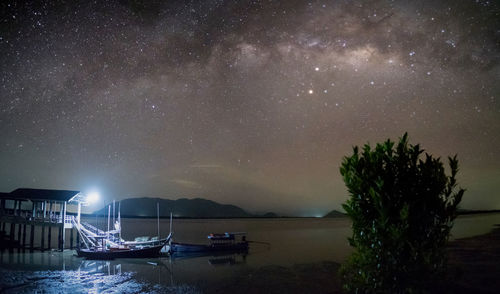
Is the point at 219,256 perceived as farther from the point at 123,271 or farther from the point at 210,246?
the point at 123,271

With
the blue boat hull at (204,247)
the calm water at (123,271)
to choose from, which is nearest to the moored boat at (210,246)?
the blue boat hull at (204,247)

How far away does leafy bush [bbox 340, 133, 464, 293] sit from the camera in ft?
27.9

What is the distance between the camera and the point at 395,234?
7.95m

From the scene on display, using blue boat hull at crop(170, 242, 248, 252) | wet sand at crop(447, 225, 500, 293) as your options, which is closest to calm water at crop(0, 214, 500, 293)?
blue boat hull at crop(170, 242, 248, 252)

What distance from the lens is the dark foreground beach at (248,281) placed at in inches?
803

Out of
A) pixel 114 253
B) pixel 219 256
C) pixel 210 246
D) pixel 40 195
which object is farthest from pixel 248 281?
pixel 40 195

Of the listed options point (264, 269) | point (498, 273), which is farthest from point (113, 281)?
point (498, 273)

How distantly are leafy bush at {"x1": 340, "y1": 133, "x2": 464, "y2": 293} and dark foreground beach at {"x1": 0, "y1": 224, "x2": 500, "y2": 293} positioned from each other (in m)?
10.2

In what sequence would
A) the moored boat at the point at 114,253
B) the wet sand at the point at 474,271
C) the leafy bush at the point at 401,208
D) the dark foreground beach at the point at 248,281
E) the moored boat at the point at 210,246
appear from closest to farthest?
the leafy bush at the point at 401,208, the wet sand at the point at 474,271, the dark foreground beach at the point at 248,281, the moored boat at the point at 114,253, the moored boat at the point at 210,246

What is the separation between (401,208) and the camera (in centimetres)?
852

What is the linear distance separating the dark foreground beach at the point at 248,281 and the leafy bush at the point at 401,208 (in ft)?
33.3

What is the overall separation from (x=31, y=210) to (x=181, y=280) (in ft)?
78.5

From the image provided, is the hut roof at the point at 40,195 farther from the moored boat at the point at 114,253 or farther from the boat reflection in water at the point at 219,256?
the boat reflection in water at the point at 219,256

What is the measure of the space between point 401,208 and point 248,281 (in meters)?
18.8
